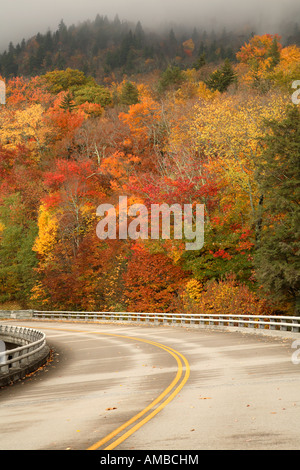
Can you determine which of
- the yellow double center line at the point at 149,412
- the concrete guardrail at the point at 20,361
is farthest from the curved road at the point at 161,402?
the concrete guardrail at the point at 20,361

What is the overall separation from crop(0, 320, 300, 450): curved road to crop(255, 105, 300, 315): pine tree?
42.6 ft

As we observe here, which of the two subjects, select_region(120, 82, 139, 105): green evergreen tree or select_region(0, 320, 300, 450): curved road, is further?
select_region(120, 82, 139, 105): green evergreen tree

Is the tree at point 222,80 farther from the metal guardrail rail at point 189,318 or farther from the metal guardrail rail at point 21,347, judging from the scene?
the metal guardrail rail at point 21,347

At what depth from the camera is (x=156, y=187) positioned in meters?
48.7

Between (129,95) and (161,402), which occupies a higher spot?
(129,95)

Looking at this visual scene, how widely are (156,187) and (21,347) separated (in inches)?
1238

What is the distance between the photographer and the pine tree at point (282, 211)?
3444 centimetres

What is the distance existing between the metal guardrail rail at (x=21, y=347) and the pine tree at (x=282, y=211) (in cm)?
1534

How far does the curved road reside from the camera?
7969mm

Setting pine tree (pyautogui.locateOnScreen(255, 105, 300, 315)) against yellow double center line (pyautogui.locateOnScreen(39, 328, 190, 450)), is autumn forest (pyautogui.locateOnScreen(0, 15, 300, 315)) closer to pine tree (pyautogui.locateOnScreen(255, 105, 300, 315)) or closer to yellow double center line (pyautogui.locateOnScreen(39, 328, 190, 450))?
pine tree (pyautogui.locateOnScreen(255, 105, 300, 315))

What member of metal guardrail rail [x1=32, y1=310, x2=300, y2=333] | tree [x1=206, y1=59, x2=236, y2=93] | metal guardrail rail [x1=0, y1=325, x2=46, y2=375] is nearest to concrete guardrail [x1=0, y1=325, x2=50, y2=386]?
metal guardrail rail [x1=0, y1=325, x2=46, y2=375]

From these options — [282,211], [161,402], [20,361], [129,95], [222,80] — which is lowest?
[20,361]

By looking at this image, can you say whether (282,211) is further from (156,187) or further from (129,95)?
(129,95)

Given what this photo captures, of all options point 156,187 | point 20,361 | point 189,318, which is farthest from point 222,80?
point 20,361
